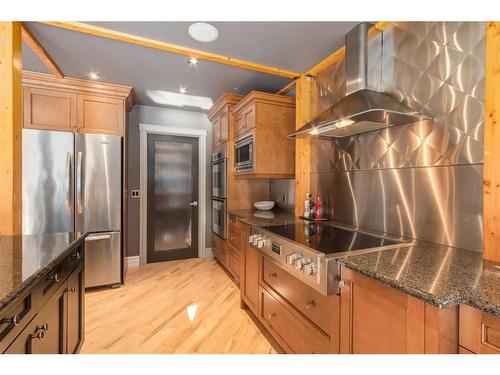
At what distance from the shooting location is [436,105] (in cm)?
155

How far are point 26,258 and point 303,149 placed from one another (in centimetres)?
234

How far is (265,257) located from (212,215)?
2.18 metres

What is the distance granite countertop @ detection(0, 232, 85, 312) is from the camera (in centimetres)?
86

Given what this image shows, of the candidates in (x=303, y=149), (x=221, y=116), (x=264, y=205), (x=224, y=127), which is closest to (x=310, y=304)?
(x=303, y=149)

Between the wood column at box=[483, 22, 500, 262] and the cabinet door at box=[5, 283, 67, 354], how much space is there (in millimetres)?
2072

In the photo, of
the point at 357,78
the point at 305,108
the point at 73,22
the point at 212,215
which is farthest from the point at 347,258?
the point at 212,215

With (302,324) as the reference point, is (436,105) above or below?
above

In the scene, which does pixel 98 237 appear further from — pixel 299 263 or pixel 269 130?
pixel 299 263

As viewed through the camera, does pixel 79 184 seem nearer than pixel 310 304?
No

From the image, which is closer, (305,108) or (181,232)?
(305,108)

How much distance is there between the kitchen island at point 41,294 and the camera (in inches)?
34.6

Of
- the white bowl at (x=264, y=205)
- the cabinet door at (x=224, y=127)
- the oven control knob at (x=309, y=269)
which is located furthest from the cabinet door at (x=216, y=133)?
the oven control knob at (x=309, y=269)

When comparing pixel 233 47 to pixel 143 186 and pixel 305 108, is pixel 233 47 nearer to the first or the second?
pixel 305 108

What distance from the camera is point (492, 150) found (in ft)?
4.04
